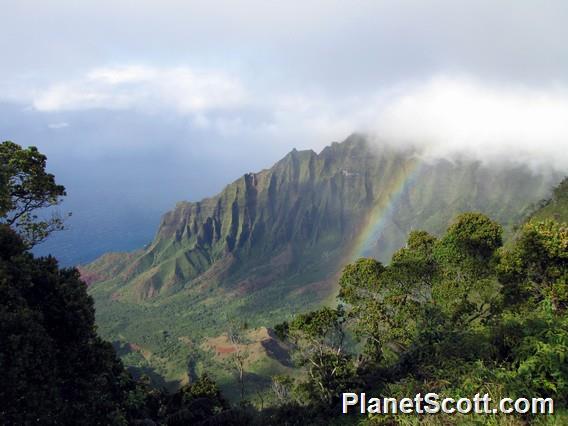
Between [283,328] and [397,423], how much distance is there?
1668 cm

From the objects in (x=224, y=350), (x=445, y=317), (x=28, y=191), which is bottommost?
(x=224, y=350)

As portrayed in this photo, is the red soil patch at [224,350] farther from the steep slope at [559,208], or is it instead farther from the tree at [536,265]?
the tree at [536,265]

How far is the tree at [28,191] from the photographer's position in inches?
587

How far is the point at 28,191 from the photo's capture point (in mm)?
15586

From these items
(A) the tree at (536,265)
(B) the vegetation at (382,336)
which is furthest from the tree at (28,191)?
(A) the tree at (536,265)

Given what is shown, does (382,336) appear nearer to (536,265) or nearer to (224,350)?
(536,265)

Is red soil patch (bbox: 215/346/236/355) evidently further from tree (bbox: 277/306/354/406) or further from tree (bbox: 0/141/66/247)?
tree (bbox: 0/141/66/247)

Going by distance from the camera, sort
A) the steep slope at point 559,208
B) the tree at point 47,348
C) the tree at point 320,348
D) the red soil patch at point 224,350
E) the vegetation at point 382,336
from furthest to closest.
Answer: the red soil patch at point 224,350 < the steep slope at point 559,208 < the tree at point 320,348 < the vegetation at point 382,336 < the tree at point 47,348

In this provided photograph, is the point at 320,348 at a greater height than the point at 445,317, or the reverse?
the point at 445,317

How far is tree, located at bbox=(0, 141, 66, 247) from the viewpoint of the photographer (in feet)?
48.9

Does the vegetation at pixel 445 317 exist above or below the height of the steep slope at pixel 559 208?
below

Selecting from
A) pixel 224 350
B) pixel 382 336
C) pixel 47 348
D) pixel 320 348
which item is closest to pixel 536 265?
pixel 382 336

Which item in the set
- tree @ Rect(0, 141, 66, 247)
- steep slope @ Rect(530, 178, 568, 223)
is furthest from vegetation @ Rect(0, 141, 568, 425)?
steep slope @ Rect(530, 178, 568, 223)

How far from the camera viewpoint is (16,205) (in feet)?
49.9
